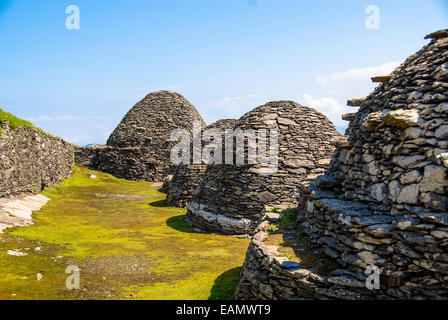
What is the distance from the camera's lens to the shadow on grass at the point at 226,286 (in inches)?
241

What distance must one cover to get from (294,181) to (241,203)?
6.45 feet

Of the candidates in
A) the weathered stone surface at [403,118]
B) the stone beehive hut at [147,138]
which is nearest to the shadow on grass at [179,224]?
the weathered stone surface at [403,118]

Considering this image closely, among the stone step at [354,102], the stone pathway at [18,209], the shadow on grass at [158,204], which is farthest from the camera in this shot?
the shadow on grass at [158,204]

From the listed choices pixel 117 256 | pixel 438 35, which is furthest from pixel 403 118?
pixel 117 256

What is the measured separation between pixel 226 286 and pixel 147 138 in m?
22.2

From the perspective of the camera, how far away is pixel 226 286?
21.9 feet

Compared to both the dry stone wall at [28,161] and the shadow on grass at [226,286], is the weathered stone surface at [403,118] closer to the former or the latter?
the shadow on grass at [226,286]

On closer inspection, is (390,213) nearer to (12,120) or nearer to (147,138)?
(12,120)

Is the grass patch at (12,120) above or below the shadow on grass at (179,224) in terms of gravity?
above

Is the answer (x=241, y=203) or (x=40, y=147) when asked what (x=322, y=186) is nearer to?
(x=241, y=203)

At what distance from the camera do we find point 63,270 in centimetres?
707

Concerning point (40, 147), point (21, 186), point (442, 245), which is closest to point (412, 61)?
point (442, 245)

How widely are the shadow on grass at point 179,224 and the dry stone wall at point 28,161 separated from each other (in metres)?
6.23

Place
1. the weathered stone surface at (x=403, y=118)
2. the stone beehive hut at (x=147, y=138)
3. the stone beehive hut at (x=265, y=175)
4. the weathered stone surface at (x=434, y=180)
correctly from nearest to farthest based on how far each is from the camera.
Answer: the weathered stone surface at (x=434, y=180)
the weathered stone surface at (x=403, y=118)
the stone beehive hut at (x=265, y=175)
the stone beehive hut at (x=147, y=138)
